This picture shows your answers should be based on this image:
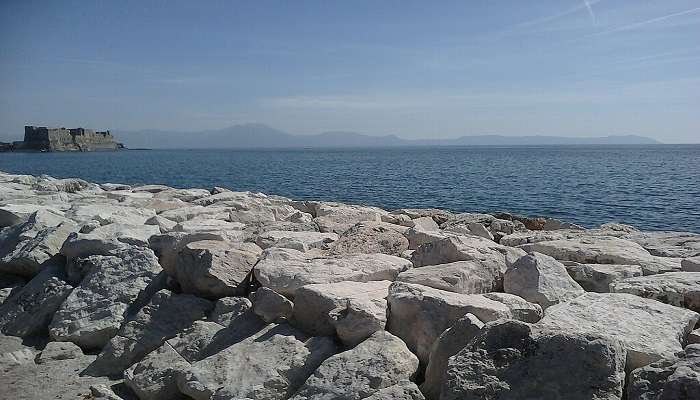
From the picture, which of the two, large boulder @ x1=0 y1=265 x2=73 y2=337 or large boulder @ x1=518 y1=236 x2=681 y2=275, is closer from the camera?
large boulder @ x1=518 y1=236 x2=681 y2=275

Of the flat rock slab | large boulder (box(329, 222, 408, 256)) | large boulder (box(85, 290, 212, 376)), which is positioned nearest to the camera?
the flat rock slab

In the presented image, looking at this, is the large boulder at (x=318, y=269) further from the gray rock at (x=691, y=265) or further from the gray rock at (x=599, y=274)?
the gray rock at (x=691, y=265)

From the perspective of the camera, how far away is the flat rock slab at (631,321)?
3699 millimetres

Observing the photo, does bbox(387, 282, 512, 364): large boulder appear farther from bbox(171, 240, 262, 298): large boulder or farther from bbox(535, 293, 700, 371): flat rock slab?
bbox(171, 240, 262, 298): large boulder

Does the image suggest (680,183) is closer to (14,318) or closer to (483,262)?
(483,262)

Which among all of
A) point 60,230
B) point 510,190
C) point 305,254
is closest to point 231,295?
point 305,254

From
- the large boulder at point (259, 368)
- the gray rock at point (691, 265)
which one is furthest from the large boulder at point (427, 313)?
the gray rock at point (691, 265)

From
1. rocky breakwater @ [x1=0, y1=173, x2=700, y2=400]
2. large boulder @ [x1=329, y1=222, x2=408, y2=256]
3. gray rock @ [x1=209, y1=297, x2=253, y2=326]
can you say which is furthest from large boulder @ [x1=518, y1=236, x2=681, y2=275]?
gray rock @ [x1=209, y1=297, x2=253, y2=326]

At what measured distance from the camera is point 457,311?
4.34 meters

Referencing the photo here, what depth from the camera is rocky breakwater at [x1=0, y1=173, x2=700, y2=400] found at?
3.46 meters

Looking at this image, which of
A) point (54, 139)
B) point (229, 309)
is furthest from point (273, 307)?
point (54, 139)

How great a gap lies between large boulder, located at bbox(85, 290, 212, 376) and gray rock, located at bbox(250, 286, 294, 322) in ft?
2.68

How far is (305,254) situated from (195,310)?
1.34m

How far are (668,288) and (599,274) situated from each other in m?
0.75
